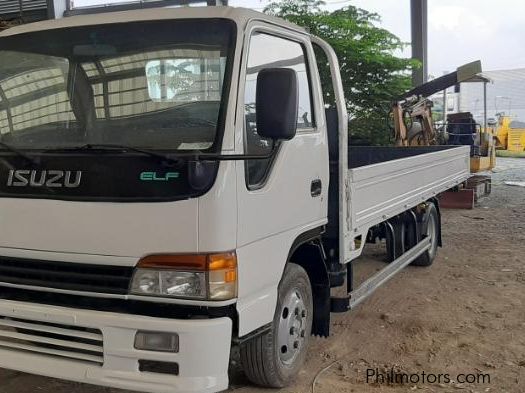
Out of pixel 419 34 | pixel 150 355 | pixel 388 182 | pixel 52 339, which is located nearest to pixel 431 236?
pixel 388 182

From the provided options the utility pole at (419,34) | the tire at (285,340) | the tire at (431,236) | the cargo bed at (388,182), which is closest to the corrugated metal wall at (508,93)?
the utility pole at (419,34)

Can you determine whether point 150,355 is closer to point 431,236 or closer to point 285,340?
point 285,340

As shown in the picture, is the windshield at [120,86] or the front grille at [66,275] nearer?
the front grille at [66,275]

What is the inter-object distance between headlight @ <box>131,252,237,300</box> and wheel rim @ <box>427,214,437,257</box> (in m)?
4.70

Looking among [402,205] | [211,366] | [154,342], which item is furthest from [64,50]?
[402,205]

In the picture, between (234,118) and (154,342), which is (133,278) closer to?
(154,342)

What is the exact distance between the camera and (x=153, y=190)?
2.73 m

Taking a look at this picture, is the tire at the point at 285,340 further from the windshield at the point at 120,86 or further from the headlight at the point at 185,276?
the windshield at the point at 120,86

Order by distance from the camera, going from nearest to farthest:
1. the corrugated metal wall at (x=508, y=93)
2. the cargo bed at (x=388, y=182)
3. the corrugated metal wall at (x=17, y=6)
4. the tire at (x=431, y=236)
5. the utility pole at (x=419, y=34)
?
the cargo bed at (x=388, y=182)
the tire at (x=431, y=236)
the utility pole at (x=419, y=34)
the corrugated metal wall at (x=17, y=6)
the corrugated metal wall at (x=508, y=93)

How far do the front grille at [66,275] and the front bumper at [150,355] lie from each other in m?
0.13

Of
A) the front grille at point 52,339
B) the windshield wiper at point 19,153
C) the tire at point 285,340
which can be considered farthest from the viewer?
the tire at point 285,340

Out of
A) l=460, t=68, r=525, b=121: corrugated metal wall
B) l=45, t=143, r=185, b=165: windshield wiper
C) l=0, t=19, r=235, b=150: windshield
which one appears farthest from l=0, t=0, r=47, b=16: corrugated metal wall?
l=460, t=68, r=525, b=121: corrugated metal wall

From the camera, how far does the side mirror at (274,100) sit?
2797 mm

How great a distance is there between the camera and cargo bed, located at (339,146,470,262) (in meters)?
4.19
